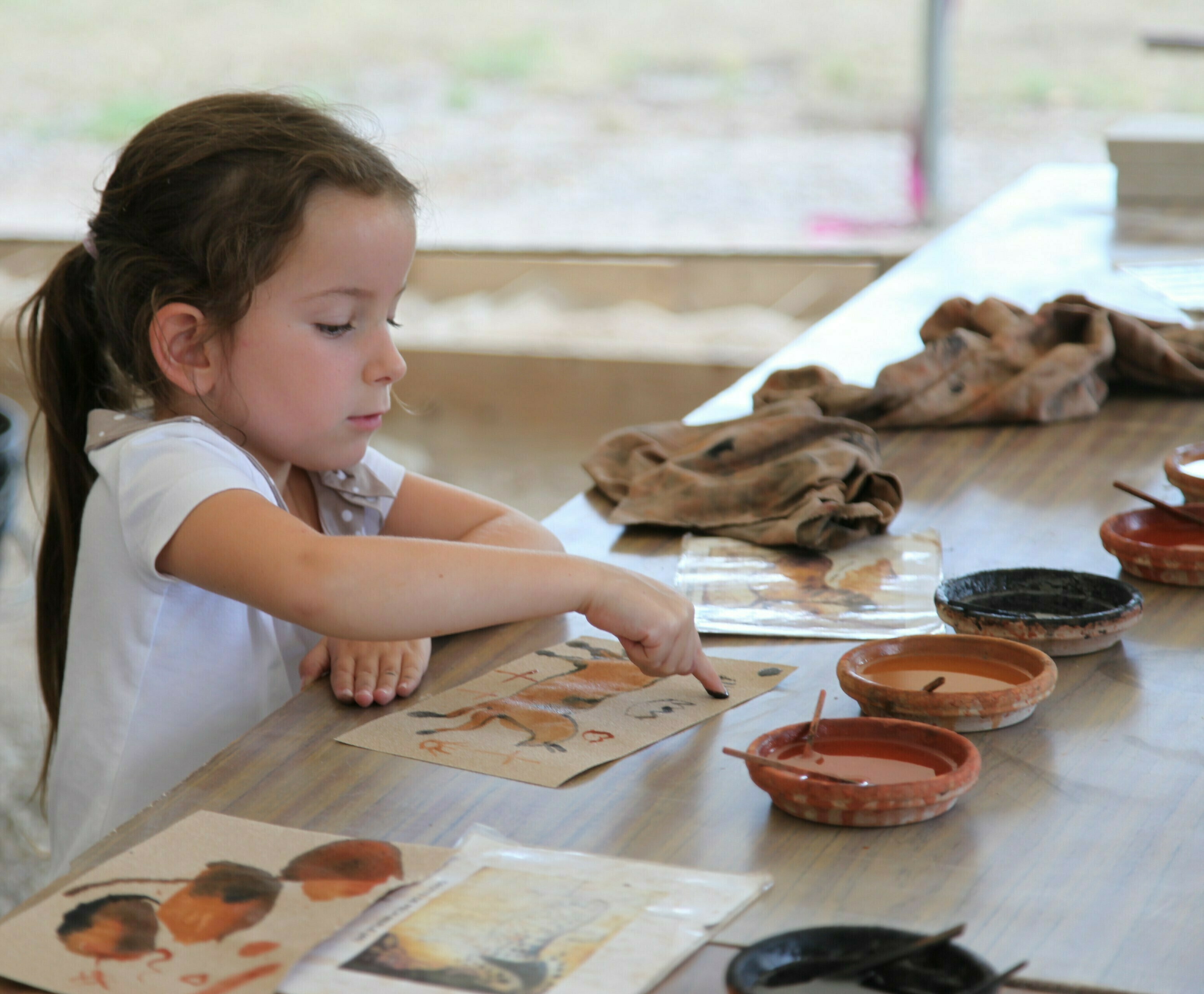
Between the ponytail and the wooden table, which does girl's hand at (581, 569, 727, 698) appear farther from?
the ponytail

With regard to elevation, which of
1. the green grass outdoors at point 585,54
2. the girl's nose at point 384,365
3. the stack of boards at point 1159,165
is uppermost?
the green grass outdoors at point 585,54

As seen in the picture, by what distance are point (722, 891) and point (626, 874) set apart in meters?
0.06

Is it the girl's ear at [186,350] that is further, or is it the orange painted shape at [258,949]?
the girl's ear at [186,350]

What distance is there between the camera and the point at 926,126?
5.57 m

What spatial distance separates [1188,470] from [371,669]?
0.90 metres

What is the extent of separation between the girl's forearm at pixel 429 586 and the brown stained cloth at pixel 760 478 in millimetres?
383

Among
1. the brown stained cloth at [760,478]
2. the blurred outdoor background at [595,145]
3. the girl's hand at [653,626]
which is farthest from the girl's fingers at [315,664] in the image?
the blurred outdoor background at [595,145]

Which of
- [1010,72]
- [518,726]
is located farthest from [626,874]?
[1010,72]

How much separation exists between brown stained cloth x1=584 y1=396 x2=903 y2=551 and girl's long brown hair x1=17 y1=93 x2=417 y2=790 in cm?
45

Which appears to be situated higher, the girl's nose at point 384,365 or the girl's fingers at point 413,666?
the girl's nose at point 384,365

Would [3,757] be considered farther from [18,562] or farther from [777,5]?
[777,5]

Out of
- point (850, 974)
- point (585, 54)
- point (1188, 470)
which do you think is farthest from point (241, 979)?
point (585, 54)

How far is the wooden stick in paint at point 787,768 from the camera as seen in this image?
84cm

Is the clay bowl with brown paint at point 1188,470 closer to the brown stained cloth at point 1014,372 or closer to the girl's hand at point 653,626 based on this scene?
the brown stained cloth at point 1014,372
